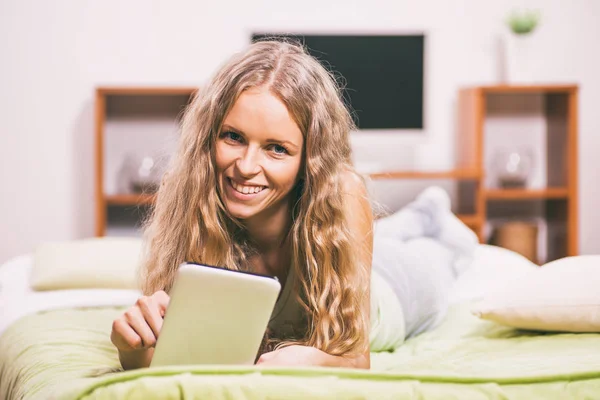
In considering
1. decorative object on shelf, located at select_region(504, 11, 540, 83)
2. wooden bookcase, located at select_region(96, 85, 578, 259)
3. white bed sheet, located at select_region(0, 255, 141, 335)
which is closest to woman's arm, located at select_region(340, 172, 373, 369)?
white bed sheet, located at select_region(0, 255, 141, 335)

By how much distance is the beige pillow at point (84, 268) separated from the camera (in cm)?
222

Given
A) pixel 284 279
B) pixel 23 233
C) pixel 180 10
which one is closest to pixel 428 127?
pixel 180 10

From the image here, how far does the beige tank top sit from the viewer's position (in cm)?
141

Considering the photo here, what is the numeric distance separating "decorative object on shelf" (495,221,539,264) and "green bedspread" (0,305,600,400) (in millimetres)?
2119

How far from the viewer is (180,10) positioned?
4137 mm

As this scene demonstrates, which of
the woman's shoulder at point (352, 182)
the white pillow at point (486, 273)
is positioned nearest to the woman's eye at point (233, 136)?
the woman's shoulder at point (352, 182)

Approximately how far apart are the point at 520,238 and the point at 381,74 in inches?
44.1

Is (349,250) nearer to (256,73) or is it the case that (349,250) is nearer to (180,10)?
(256,73)

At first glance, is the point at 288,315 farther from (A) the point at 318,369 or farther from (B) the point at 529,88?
(B) the point at 529,88

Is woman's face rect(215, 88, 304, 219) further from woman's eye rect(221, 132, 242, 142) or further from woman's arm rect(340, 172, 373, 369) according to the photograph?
woman's arm rect(340, 172, 373, 369)

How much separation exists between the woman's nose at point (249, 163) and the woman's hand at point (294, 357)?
273mm

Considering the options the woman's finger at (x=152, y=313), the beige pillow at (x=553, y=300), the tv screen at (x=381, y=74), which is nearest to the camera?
the woman's finger at (x=152, y=313)

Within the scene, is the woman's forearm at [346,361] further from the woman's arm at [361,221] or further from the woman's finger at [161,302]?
the woman's finger at [161,302]

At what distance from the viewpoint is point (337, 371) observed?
2.83ft
